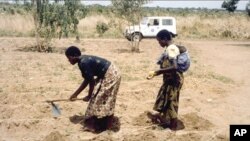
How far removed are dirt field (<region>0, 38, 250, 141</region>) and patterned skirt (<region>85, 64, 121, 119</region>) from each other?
1.40ft

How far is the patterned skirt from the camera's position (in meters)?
6.12

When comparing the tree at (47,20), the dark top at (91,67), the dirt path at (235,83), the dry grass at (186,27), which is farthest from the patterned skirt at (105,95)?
the dry grass at (186,27)

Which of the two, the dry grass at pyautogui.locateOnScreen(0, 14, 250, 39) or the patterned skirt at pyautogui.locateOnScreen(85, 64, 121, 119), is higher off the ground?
the dry grass at pyautogui.locateOnScreen(0, 14, 250, 39)

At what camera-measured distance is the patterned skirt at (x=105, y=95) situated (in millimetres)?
6121

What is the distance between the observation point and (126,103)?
830 cm

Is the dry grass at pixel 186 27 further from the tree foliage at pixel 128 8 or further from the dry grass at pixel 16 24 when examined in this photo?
the tree foliage at pixel 128 8

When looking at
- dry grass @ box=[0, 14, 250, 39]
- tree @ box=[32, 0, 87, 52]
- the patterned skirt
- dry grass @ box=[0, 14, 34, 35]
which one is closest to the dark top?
the patterned skirt

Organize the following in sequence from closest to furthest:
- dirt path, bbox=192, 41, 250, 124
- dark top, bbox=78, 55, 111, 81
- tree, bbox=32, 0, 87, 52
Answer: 1. dark top, bbox=78, 55, 111, 81
2. dirt path, bbox=192, 41, 250, 124
3. tree, bbox=32, 0, 87, 52

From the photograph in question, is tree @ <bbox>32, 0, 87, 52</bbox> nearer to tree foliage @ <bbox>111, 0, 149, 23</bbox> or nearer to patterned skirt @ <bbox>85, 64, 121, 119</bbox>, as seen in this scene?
tree foliage @ <bbox>111, 0, 149, 23</bbox>

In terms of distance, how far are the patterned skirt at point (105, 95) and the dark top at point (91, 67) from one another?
0.08 metres

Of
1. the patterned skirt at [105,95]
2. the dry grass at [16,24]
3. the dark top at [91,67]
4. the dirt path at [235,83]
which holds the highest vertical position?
the dry grass at [16,24]

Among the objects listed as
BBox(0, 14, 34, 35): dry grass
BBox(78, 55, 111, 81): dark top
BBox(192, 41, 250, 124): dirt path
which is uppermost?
BBox(0, 14, 34, 35): dry grass

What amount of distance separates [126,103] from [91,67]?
245 cm

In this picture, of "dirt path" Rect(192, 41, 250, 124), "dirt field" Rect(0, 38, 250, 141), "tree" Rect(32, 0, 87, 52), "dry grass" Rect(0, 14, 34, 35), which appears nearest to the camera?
"dirt field" Rect(0, 38, 250, 141)
